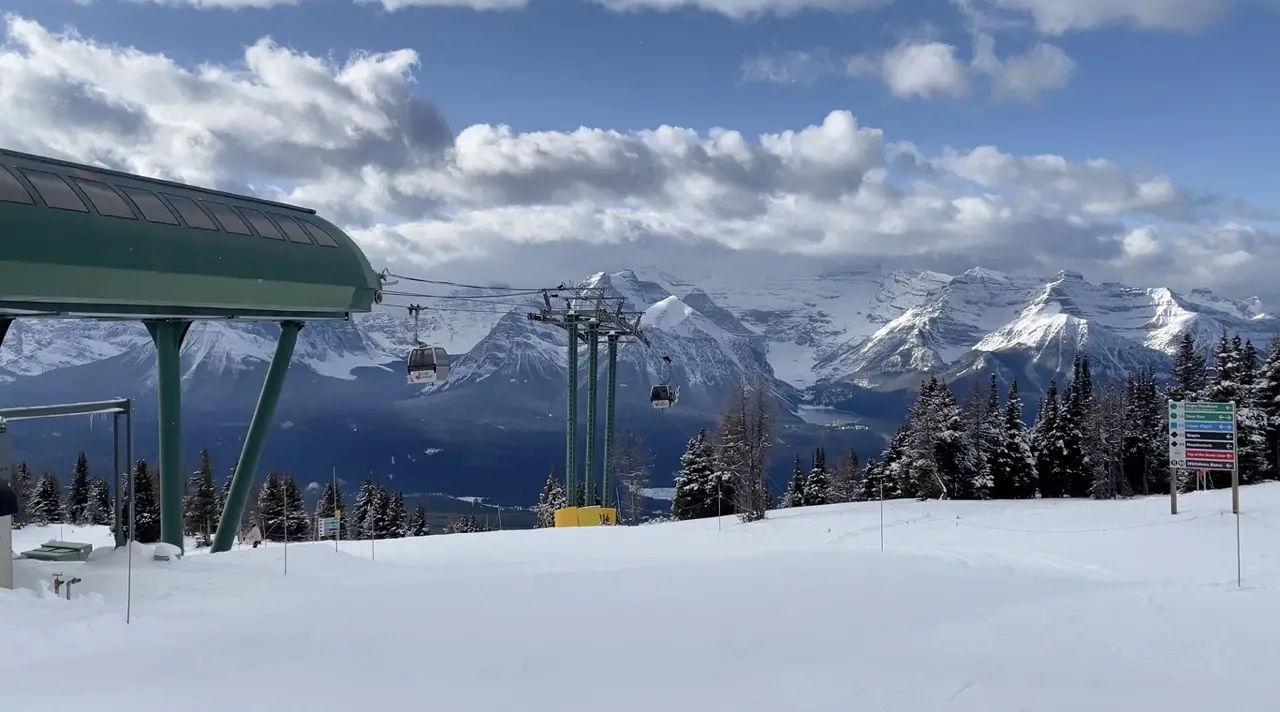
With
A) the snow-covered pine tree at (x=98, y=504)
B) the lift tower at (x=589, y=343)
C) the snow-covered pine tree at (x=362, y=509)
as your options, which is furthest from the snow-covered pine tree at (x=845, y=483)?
the snow-covered pine tree at (x=98, y=504)

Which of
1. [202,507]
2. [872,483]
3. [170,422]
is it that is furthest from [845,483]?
[170,422]

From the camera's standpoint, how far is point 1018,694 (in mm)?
7547

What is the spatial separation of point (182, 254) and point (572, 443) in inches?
781

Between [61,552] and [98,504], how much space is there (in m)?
61.2

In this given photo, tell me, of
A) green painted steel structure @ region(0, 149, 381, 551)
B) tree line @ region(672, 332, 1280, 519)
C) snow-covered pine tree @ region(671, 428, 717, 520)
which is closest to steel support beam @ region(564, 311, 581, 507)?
tree line @ region(672, 332, 1280, 519)

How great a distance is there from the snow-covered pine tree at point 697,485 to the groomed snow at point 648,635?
4033 centimetres

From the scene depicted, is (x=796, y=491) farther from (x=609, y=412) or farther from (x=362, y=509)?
(x=609, y=412)

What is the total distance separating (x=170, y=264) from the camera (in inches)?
571

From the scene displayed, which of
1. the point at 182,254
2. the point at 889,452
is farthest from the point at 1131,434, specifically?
the point at 182,254

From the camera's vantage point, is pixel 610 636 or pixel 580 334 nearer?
pixel 610 636

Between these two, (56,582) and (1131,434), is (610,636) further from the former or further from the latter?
(1131,434)

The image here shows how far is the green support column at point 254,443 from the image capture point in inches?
719

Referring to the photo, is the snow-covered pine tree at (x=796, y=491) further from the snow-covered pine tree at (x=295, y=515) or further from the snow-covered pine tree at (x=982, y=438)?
the snow-covered pine tree at (x=295, y=515)

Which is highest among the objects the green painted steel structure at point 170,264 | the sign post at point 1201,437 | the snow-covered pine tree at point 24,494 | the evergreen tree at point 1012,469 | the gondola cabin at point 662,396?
the green painted steel structure at point 170,264
